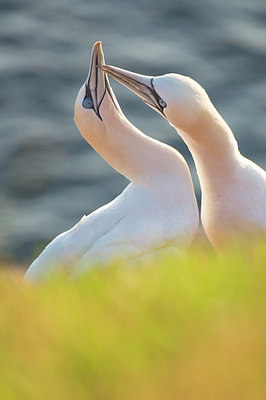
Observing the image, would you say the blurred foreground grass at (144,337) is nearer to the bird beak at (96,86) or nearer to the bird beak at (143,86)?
the bird beak at (143,86)

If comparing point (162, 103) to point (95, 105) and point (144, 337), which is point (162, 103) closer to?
point (95, 105)

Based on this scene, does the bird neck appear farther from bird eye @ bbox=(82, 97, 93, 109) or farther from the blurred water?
the blurred water

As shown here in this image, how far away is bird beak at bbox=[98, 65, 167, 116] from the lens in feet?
16.5

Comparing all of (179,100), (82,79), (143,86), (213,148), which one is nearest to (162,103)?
(179,100)

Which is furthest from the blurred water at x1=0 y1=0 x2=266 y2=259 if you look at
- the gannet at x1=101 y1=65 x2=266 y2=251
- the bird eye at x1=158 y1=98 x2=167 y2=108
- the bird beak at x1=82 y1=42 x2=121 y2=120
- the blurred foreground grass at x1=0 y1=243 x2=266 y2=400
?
the blurred foreground grass at x1=0 y1=243 x2=266 y2=400

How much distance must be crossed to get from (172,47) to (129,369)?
7386 mm

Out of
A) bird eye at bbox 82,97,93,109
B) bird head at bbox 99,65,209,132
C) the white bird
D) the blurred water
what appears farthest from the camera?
the blurred water

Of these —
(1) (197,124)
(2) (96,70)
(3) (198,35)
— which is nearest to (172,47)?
(3) (198,35)

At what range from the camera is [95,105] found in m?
5.36

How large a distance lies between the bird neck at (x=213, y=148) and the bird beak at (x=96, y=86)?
1.86 feet

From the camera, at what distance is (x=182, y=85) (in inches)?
191

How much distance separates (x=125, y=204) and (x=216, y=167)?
0.60m

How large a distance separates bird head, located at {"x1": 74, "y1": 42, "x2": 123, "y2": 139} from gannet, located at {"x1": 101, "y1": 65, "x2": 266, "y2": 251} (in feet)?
0.29

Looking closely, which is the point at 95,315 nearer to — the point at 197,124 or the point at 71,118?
the point at 197,124
